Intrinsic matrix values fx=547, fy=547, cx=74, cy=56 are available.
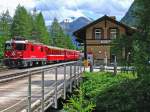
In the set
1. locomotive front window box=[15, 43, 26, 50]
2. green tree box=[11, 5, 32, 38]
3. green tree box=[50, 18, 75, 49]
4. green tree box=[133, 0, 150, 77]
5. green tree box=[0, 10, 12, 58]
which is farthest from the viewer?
green tree box=[50, 18, 75, 49]

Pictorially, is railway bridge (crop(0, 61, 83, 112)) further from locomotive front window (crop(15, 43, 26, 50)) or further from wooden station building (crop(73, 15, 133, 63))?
wooden station building (crop(73, 15, 133, 63))

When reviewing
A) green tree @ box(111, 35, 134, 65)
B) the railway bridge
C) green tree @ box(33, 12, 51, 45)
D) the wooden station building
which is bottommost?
the railway bridge

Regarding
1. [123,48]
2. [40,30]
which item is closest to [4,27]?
[40,30]

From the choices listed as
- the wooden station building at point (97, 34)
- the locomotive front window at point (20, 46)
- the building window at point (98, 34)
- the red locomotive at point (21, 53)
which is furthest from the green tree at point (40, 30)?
the locomotive front window at point (20, 46)

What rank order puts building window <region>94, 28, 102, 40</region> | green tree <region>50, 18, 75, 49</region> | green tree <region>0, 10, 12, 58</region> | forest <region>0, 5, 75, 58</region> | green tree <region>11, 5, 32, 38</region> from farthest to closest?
green tree <region>50, 18, 75, 49</region> < green tree <region>11, 5, 32, 38</region> < forest <region>0, 5, 75, 58</region> < green tree <region>0, 10, 12, 58</region> < building window <region>94, 28, 102, 40</region>

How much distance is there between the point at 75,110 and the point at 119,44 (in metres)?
6.16

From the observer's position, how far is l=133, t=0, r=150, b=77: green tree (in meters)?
14.6

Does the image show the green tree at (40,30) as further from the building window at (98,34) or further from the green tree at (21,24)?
the building window at (98,34)

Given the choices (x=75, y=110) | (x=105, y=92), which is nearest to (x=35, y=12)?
(x=105, y=92)

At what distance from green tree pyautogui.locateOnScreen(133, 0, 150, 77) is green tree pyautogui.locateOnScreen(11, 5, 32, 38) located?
336 feet

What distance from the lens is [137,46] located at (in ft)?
48.1

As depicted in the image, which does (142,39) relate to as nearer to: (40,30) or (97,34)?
(97,34)

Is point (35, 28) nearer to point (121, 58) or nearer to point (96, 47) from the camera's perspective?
point (96, 47)

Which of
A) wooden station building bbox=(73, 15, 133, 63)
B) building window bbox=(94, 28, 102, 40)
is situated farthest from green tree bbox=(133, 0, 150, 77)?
building window bbox=(94, 28, 102, 40)
